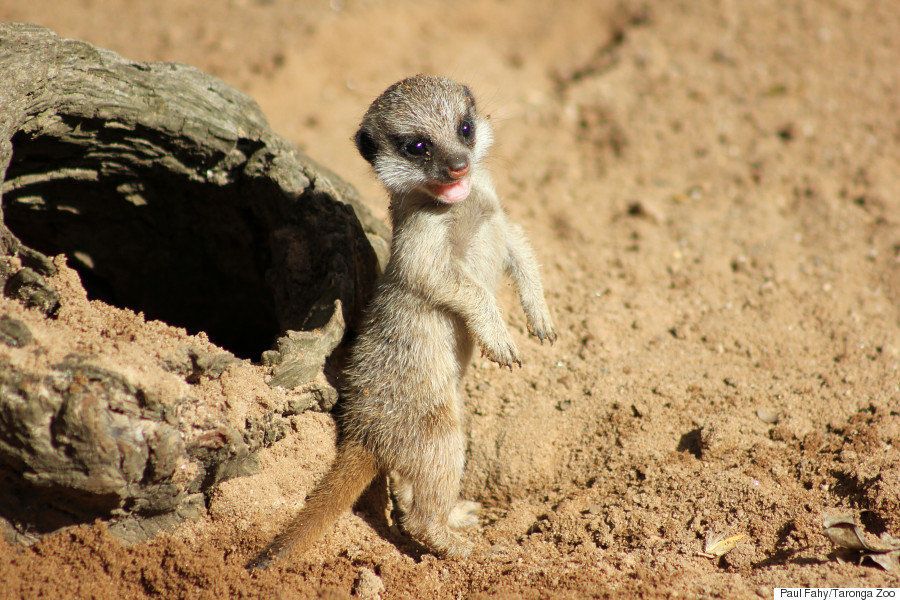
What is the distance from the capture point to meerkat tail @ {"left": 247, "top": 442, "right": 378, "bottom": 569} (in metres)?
3.13

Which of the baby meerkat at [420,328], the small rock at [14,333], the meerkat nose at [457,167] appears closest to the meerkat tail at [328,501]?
the baby meerkat at [420,328]

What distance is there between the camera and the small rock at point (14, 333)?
2660 millimetres

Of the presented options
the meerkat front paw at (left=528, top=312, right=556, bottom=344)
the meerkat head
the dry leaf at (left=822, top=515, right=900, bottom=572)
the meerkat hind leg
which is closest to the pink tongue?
the meerkat head

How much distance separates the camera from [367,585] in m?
3.12

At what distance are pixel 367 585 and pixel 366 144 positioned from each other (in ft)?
6.87

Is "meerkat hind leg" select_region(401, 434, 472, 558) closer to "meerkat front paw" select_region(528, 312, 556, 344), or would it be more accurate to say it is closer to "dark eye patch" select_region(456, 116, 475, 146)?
"meerkat front paw" select_region(528, 312, 556, 344)

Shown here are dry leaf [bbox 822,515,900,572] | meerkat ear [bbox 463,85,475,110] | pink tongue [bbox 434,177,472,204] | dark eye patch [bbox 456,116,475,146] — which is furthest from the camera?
meerkat ear [bbox 463,85,475,110]

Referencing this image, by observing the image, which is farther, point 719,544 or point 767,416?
point 767,416

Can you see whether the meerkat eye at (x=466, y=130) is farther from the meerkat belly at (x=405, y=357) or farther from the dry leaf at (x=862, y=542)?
the dry leaf at (x=862, y=542)

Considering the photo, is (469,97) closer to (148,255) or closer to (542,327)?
(542,327)

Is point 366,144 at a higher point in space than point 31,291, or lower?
higher

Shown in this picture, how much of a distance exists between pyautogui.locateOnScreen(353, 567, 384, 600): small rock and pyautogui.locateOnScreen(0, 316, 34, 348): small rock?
1591 mm

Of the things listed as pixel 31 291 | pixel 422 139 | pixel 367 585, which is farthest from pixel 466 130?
pixel 367 585

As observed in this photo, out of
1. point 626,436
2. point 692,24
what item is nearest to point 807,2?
point 692,24
